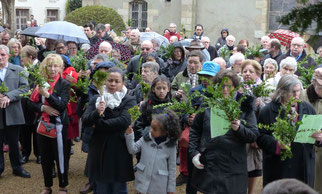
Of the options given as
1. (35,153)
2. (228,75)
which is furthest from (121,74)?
(35,153)

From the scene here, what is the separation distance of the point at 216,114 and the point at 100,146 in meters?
1.72

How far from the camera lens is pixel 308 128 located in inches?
202

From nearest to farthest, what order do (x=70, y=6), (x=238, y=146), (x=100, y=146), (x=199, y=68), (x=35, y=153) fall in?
(x=238, y=146) < (x=100, y=146) < (x=199, y=68) < (x=35, y=153) < (x=70, y=6)

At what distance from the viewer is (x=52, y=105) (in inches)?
262

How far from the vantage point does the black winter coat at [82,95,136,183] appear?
599 cm

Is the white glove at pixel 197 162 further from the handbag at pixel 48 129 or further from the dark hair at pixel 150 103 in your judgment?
the handbag at pixel 48 129

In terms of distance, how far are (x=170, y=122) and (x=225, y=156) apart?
887 millimetres

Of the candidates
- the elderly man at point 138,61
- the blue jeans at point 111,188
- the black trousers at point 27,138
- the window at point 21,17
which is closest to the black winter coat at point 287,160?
the blue jeans at point 111,188

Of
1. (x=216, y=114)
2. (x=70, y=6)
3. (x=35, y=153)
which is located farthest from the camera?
(x=70, y=6)

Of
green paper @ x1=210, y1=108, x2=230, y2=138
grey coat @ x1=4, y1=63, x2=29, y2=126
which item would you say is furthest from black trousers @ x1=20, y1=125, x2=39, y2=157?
green paper @ x1=210, y1=108, x2=230, y2=138

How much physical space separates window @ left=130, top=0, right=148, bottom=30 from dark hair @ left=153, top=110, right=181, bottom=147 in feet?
67.2

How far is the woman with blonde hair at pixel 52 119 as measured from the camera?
22.1 ft

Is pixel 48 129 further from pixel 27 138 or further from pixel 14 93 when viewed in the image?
pixel 27 138

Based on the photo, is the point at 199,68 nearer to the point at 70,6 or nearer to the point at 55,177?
the point at 55,177
